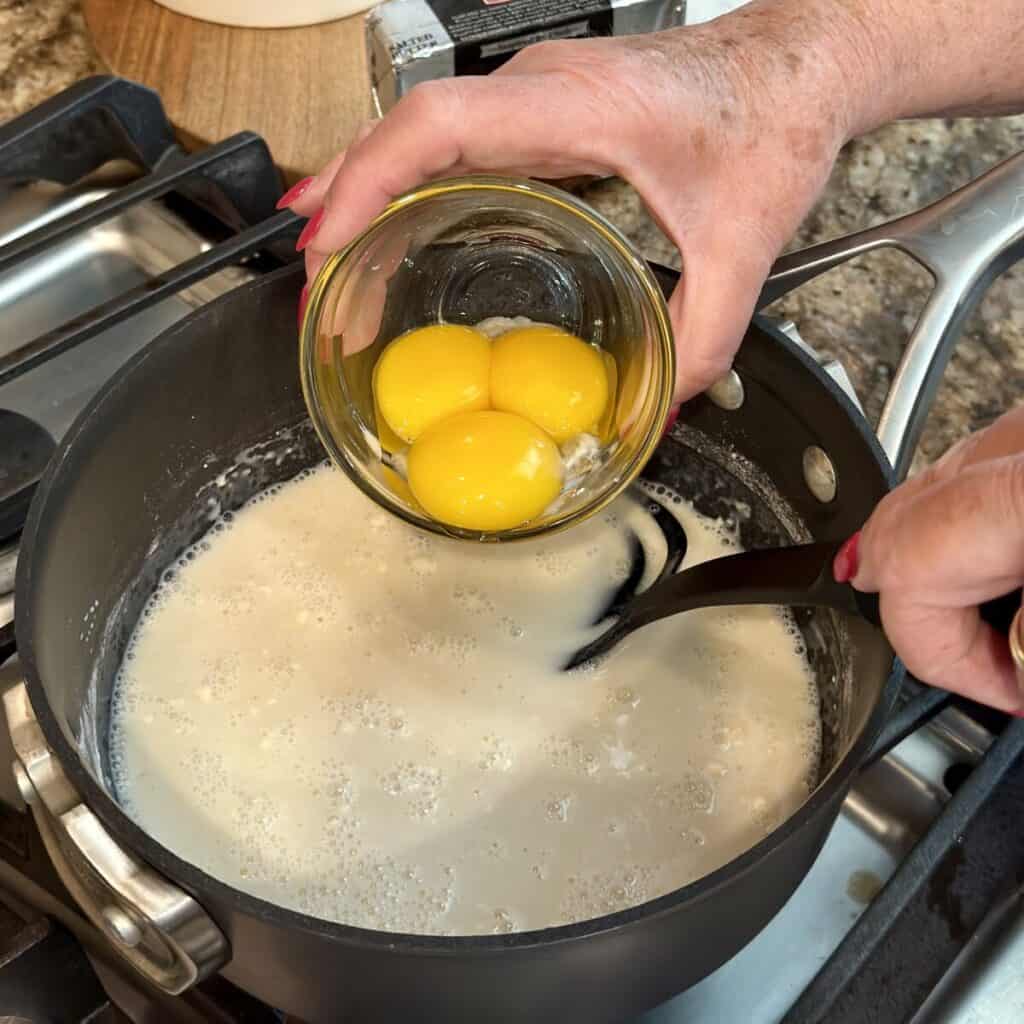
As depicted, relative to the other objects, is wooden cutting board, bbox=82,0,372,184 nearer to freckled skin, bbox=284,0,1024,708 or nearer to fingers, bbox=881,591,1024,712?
freckled skin, bbox=284,0,1024,708

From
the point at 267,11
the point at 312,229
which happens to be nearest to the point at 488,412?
the point at 312,229

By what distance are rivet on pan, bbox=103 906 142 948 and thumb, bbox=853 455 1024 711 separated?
437mm

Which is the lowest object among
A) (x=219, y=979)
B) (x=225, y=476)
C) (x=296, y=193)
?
(x=219, y=979)

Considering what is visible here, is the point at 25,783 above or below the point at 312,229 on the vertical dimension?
below

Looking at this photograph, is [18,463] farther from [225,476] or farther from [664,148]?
[664,148]

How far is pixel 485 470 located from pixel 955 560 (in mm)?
353

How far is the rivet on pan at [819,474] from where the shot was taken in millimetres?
934

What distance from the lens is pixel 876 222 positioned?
1.21 m

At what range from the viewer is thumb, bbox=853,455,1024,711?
584 millimetres

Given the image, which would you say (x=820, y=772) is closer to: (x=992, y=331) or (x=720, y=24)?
(x=992, y=331)

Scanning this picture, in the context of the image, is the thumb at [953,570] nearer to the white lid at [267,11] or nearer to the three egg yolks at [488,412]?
the three egg yolks at [488,412]

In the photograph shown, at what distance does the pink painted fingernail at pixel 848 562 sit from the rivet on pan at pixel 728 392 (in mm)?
288

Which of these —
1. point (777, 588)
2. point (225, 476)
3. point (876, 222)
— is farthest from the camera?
point (876, 222)

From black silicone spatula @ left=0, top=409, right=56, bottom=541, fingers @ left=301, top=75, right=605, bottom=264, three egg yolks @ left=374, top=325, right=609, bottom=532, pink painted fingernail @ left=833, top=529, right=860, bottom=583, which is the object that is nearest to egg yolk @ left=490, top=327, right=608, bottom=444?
three egg yolks @ left=374, top=325, right=609, bottom=532
